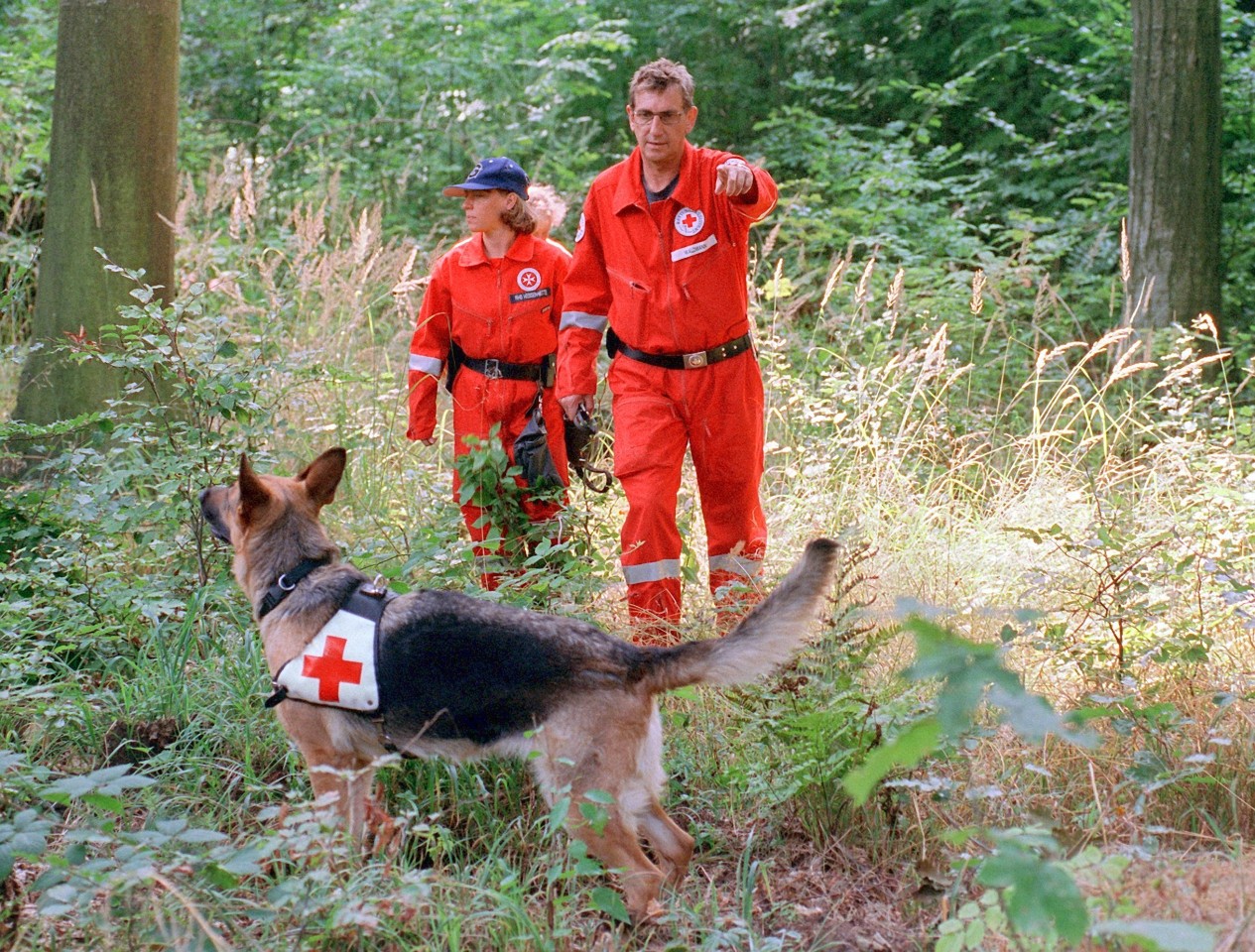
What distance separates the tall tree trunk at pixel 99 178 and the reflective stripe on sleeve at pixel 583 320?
2.74 meters

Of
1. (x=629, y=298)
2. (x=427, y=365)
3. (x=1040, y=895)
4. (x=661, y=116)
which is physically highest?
(x=661, y=116)

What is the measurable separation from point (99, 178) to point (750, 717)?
4.99 m

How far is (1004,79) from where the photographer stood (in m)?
12.1

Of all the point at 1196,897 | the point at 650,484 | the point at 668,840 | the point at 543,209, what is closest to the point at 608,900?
the point at 668,840

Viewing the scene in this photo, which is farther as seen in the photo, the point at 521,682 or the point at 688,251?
the point at 688,251

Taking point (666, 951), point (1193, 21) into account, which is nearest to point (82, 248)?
point (666, 951)

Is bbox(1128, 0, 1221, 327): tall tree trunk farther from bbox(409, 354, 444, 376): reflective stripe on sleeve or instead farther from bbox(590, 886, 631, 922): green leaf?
bbox(590, 886, 631, 922): green leaf

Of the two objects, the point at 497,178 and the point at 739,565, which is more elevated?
the point at 497,178

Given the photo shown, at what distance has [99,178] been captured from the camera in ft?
21.4

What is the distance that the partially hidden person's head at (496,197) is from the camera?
5707mm

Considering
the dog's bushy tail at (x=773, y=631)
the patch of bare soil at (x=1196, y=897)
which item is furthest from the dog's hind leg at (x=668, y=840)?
the patch of bare soil at (x=1196, y=897)

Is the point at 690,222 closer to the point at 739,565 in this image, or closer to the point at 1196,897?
the point at 739,565

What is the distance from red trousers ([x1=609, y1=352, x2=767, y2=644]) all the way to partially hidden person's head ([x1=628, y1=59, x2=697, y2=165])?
944 mm

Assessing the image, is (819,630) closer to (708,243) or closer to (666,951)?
(666,951)
